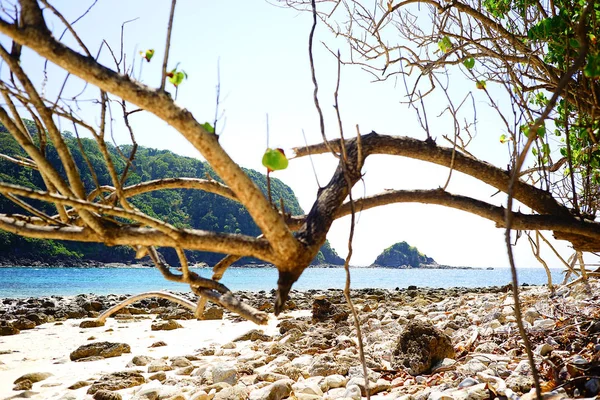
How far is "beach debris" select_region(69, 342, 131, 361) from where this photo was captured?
5.95 m

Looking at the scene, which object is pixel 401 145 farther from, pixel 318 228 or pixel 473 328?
pixel 473 328

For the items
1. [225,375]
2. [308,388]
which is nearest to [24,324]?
[225,375]

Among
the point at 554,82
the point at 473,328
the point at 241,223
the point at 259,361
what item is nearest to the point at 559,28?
the point at 554,82

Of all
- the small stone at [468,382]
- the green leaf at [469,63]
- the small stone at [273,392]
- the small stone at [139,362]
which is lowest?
the small stone at [139,362]

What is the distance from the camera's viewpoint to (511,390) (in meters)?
2.84

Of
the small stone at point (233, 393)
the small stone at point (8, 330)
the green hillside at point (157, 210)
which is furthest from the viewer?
the green hillside at point (157, 210)

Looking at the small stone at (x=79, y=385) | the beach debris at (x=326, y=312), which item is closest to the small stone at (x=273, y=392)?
the small stone at (x=79, y=385)

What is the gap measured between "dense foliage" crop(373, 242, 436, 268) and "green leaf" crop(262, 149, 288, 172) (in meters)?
117

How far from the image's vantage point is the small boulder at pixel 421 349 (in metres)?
3.83

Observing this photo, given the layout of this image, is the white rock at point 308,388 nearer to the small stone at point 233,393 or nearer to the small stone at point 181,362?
the small stone at point 233,393

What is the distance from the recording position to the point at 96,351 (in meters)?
6.06

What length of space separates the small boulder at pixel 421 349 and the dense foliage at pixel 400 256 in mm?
113814

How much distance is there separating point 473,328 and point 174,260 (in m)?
60.6

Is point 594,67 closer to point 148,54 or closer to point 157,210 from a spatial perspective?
point 148,54
